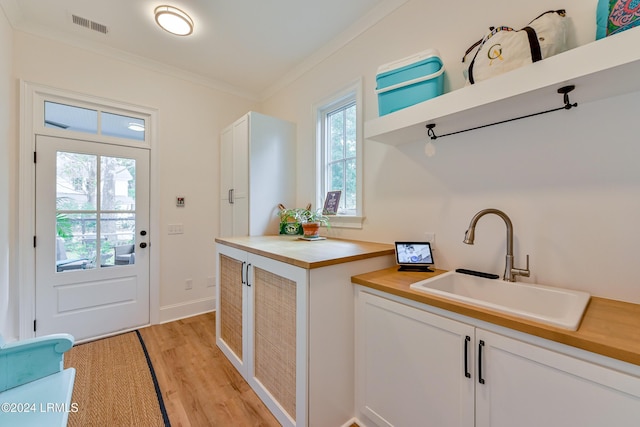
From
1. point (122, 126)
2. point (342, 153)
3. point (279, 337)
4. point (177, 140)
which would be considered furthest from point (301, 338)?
point (122, 126)

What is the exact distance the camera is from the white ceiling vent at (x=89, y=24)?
2166 millimetres

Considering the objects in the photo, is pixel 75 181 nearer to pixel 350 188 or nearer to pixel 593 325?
pixel 350 188

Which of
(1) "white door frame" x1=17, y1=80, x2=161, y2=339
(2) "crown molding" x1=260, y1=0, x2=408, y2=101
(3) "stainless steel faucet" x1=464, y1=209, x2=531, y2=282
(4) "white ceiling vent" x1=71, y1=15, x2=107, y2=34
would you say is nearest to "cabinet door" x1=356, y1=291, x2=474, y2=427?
(3) "stainless steel faucet" x1=464, y1=209, x2=531, y2=282

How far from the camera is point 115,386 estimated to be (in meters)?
1.81

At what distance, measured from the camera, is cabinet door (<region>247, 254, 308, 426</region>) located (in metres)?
1.34

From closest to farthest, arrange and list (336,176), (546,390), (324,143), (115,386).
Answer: (546,390) < (115,386) < (336,176) < (324,143)

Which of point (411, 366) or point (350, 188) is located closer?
point (411, 366)

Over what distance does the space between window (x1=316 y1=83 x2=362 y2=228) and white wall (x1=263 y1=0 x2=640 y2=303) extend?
0.13m

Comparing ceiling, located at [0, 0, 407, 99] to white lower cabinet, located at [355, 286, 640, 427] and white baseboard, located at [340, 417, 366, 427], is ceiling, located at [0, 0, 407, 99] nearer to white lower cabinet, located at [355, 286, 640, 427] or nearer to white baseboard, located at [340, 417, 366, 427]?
white lower cabinet, located at [355, 286, 640, 427]

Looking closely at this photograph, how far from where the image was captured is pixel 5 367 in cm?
114

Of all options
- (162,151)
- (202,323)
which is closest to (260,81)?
(162,151)

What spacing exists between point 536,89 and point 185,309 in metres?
3.50

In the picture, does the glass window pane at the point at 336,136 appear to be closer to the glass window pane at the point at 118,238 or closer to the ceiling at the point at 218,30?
the ceiling at the point at 218,30

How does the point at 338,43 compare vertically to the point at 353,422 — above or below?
above
